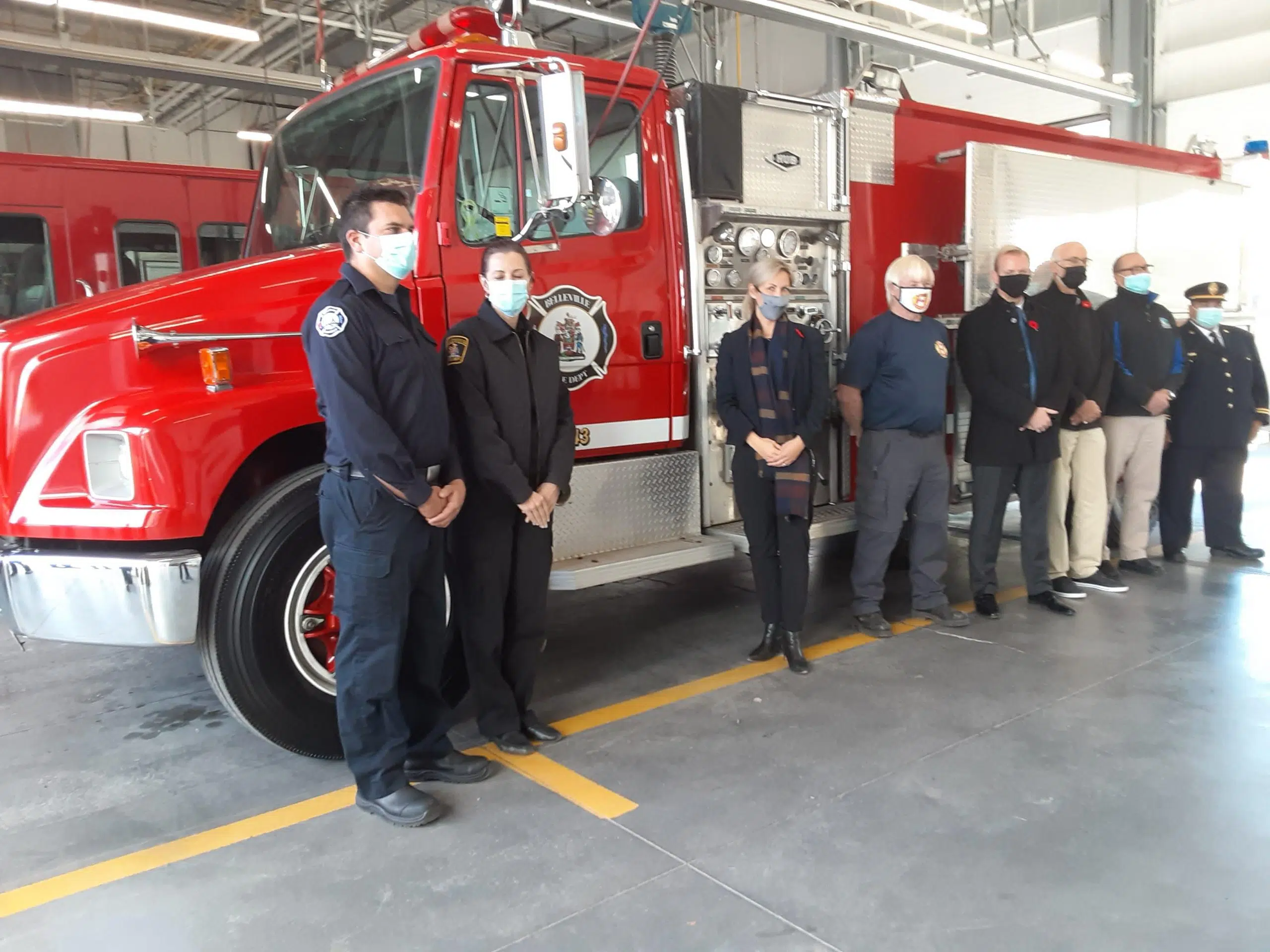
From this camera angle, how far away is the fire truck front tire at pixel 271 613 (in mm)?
3281

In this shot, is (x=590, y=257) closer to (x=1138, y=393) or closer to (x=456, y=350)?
(x=456, y=350)

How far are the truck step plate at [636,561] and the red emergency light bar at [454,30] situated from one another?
221 cm

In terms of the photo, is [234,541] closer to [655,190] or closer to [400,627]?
[400,627]

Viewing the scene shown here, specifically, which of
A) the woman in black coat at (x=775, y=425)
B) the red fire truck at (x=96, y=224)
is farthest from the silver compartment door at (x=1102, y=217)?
the red fire truck at (x=96, y=224)

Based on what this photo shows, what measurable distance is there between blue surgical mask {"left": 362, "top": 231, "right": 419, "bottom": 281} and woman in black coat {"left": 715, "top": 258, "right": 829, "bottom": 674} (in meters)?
1.69

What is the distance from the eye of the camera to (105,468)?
3.15 metres

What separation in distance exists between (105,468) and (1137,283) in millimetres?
5429

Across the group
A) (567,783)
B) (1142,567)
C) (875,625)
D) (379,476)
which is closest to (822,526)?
(875,625)

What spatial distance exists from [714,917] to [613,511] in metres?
2.05

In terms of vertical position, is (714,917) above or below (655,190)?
below

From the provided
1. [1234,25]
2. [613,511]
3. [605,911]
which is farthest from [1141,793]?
[1234,25]

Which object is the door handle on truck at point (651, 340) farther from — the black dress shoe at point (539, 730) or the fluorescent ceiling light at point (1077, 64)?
the fluorescent ceiling light at point (1077, 64)

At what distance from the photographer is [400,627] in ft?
9.87

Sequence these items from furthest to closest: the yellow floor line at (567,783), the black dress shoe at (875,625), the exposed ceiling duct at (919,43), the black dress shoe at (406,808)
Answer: the exposed ceiling duct at (919,43)
the black dress shoe at (875,625)
the yellow floor line at (567,783)
the black dress shoe at (406,808)
